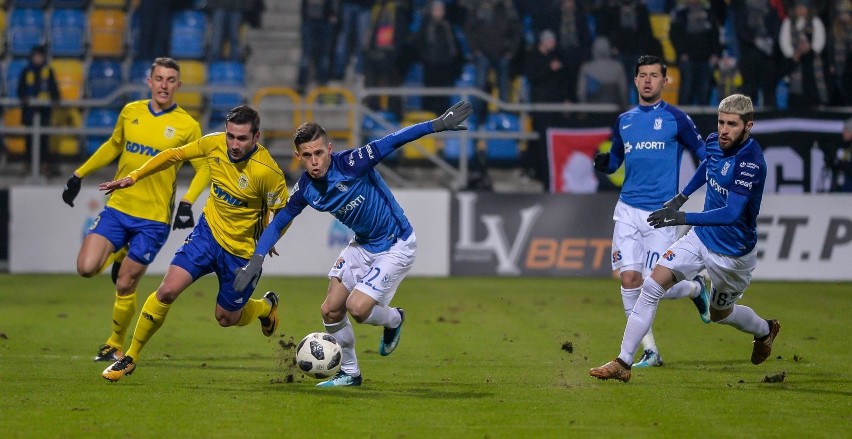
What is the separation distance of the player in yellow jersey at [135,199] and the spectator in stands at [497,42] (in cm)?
1165

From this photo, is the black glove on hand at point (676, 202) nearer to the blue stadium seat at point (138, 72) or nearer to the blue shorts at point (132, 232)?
the blue shorts at point (132, 232)

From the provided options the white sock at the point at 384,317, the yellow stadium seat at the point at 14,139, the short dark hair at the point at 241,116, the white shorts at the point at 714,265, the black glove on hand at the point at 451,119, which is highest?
the black glove on hand at the point at 451,119

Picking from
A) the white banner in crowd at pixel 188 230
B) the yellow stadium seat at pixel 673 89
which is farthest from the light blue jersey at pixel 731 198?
the yellow stadium seat at pixel 673 89

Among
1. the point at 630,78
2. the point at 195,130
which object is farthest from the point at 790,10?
the point at 195,130

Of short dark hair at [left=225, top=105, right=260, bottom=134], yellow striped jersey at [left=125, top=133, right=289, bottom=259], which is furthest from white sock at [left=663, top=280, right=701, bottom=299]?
short dark hair at [left=225, top=105, right=260, bottom=134]

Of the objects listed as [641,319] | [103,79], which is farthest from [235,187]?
[103,79]

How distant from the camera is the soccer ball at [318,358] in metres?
8.84

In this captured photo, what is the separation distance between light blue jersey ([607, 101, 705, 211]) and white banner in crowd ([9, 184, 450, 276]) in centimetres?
872

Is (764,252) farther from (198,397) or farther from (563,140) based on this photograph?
(198,397)

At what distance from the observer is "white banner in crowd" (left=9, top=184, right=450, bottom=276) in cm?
1945

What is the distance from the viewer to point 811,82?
22.0m

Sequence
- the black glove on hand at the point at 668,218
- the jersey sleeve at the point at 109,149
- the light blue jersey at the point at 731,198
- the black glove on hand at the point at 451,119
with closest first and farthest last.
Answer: the black glove on hand at the point at 451,119
the black glove on hand at the point at 668,218
the light blue jersey at the point at 731,198
the jersey sleeve at the point at 109,149

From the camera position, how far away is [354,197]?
9.07m

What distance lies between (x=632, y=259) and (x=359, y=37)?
521 inches
